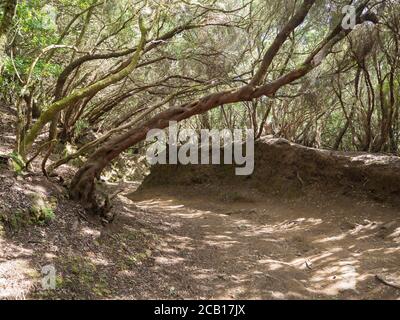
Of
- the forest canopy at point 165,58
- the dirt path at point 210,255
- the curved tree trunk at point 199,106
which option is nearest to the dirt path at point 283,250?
the dirt path at point 210,255

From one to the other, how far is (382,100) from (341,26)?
643cm

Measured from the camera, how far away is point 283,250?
6566 mm

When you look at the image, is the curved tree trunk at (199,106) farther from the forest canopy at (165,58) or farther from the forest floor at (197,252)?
the forest floor at (197,252)

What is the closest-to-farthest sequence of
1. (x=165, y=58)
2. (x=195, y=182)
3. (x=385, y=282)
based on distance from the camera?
(x=385, y=282) → (x=165, y=58) → (x=195, y=182)

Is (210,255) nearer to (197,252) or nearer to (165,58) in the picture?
(197,252)

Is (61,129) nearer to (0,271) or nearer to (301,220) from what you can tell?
(301,220)

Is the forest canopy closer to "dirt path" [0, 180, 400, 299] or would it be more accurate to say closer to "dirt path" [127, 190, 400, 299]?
"dirt path" [0, 180, 400, 299]

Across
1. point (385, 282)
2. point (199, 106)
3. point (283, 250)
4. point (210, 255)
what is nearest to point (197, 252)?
point (210, 255)

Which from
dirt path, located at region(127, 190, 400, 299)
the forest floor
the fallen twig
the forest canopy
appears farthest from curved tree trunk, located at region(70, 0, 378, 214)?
the fallen twig

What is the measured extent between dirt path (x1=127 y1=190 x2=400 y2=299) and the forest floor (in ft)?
0.05

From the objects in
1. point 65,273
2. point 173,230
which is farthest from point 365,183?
point 65,273

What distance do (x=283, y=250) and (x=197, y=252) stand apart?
1.56 metres

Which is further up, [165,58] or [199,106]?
[165,58]

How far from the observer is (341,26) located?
6.59 meters
